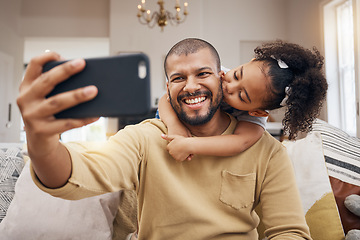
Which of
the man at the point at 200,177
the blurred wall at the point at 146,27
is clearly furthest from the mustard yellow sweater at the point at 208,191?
the blurred wall at the point at 146,27

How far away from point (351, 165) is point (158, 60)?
4661 mm

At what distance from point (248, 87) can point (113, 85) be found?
67 centimetres

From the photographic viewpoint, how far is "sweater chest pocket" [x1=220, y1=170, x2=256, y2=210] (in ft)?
3.39

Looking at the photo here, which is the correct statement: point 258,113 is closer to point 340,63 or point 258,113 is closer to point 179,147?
point 179,147

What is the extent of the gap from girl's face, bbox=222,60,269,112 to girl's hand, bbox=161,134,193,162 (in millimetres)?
265

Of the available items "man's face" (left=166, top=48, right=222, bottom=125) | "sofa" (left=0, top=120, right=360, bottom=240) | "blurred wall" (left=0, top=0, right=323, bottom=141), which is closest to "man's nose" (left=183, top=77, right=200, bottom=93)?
"man's face" (left=166, top=48, right=222, bottom=125)

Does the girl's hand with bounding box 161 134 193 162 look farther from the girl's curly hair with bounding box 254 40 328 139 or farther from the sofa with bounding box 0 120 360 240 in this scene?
the sofa with bounding box 0 120 360 240

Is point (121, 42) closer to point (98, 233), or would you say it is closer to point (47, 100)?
point (98, 233)

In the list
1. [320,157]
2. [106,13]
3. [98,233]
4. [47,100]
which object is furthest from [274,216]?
[106,13]

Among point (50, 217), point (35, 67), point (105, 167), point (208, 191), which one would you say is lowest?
point (50, 217)

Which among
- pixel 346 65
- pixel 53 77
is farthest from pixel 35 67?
pixel 346 65

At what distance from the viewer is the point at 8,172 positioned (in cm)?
139

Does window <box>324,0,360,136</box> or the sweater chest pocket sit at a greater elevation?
window <box>324,0,360,136</box>

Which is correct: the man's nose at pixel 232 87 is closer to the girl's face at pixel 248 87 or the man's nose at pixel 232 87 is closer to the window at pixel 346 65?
the girl's face at pixel 248 87
